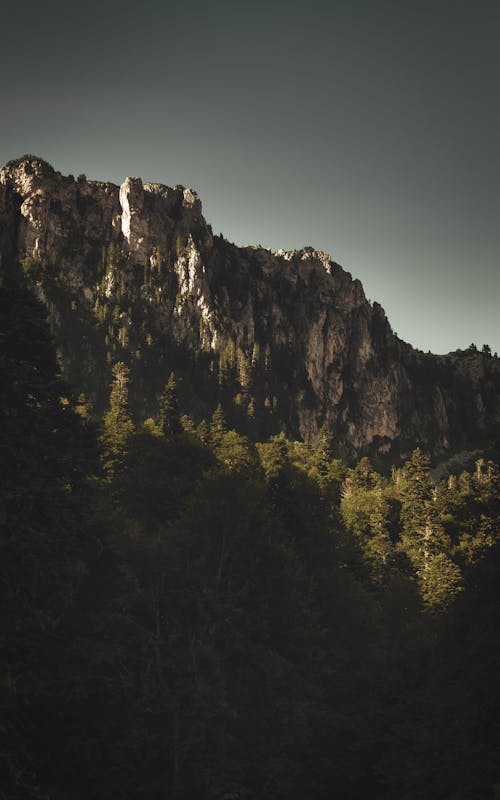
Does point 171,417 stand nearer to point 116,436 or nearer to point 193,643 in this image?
point 116,436

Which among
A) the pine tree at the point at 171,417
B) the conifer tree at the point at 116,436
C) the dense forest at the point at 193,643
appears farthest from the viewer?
the pine tree at the point at 171,417

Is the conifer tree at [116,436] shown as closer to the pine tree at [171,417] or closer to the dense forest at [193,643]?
the dense forest at [193,643]

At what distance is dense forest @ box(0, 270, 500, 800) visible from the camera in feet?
88.4

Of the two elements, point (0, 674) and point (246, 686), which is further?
point (246, 686)

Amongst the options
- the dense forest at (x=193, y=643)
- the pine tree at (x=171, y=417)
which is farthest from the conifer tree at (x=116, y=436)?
the pine tree at (x=171, y=417)

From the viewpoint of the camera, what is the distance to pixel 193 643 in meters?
37.1

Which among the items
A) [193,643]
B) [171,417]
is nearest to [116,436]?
[171,417]

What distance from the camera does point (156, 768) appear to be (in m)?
32.9

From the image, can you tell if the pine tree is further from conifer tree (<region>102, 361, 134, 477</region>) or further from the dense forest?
the dense forest

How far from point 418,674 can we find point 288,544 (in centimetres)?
1238

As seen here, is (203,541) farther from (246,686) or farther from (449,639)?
(449,639)

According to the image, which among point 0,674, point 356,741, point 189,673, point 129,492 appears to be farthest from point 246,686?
point 0,674

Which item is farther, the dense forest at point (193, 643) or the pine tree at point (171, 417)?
the pine tree at point (171, 417)

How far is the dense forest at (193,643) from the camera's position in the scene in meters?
27.0
